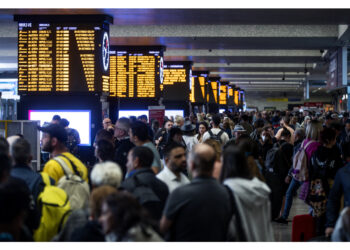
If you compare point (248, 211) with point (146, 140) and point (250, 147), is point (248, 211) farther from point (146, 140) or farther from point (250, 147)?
point (146, 140)

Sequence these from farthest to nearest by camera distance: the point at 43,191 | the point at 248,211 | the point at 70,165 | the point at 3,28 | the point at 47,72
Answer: the point at 3,28
the point at 47,72
the point at 70,165
the point at 43,191
the point at 248,211

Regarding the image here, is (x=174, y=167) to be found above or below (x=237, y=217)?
above

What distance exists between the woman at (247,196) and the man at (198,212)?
174 millimetres

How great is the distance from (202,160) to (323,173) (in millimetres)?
3066

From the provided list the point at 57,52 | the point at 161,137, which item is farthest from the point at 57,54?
the point at 161,137

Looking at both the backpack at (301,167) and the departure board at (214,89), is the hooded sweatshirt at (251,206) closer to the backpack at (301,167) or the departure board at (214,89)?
the backpack at (301,167)

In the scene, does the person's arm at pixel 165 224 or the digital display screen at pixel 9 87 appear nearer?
the person's arm at pixel 165 224

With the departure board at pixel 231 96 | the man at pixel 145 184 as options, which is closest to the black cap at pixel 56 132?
the man at pixel 145 184

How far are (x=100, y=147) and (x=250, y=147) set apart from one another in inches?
60.8

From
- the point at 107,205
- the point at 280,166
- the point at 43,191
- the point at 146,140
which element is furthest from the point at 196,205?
the point at 280,166

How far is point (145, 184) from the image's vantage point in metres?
4.64

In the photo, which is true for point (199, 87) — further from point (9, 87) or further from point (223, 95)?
point (9, 87)

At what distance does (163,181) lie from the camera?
498cm

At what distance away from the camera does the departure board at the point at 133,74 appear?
16125 mm
